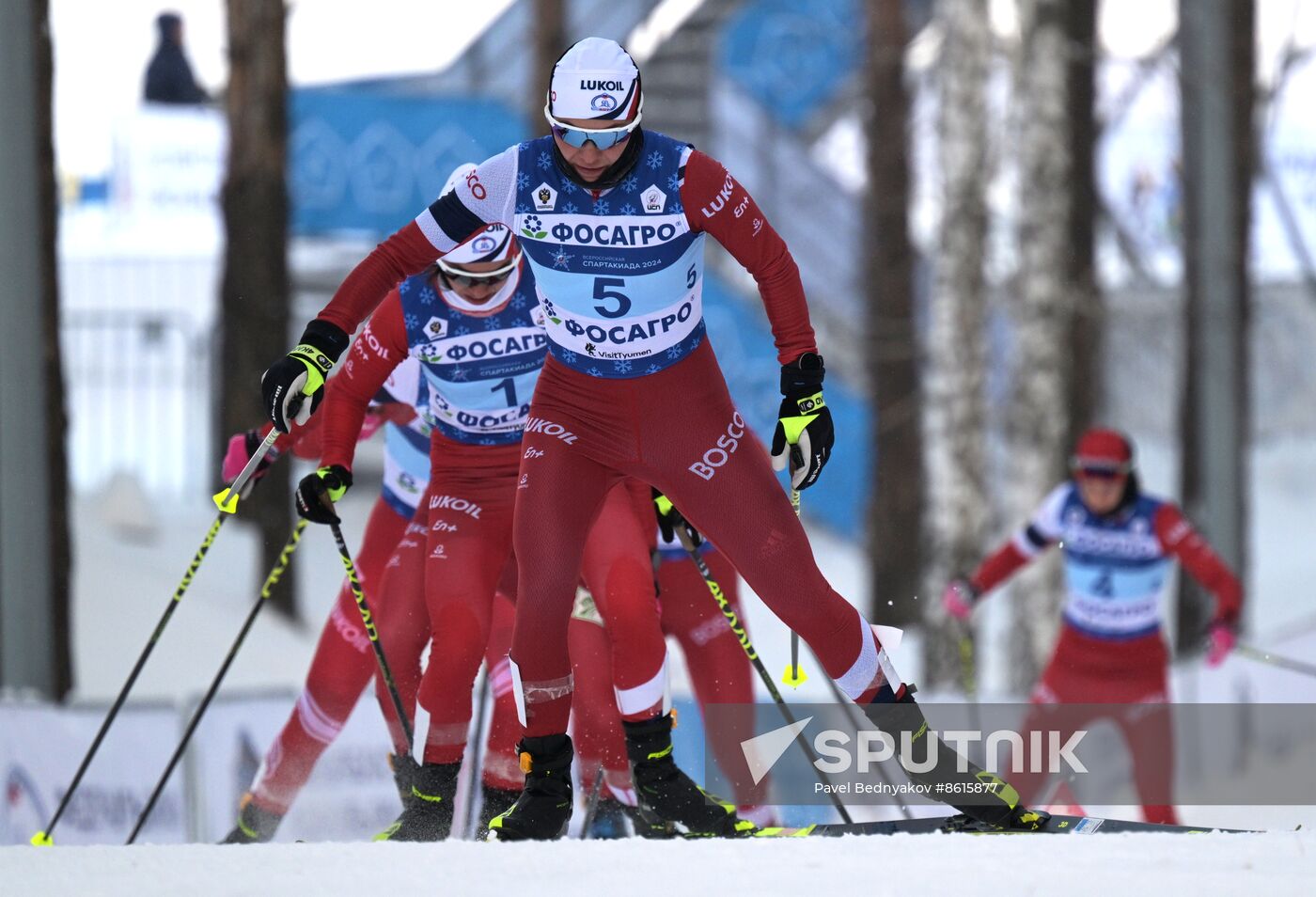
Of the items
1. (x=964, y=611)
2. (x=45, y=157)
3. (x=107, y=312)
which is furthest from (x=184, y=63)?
(x=964, y=611)

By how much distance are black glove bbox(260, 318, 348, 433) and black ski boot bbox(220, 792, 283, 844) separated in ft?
7.33

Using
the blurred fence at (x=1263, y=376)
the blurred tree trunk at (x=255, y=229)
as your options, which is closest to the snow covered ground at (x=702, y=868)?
the blurred tree trunk at (x=255, y=229)

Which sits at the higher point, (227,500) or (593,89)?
(593,89)

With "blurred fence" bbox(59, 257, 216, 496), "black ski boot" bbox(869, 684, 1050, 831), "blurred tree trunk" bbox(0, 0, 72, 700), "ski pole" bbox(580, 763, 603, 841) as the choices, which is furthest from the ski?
"blurred fence" bbox(59, 257, 216, 496)

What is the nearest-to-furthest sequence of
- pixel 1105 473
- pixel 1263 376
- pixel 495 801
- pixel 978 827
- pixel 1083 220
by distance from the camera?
pixel 978 827 < pixel 495 801 < pixel 1105 473 < pixel 1083 220 < pixel 1263 376

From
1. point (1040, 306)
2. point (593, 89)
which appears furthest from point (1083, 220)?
point (593, 89)

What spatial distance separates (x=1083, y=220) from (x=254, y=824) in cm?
903

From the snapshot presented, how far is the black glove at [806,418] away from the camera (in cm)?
502

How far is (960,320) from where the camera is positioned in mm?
13305

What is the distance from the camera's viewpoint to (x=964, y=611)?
8562mm

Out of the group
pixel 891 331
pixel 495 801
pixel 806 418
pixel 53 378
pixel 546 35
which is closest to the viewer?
pixel 806 418

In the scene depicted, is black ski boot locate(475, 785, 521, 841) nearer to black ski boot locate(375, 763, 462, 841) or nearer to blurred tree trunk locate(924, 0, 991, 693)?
black ski boot locate(375, 763, 462, 841)

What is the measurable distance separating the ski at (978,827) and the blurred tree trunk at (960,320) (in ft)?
23.6

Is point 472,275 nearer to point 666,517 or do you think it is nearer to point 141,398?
point 666,517
